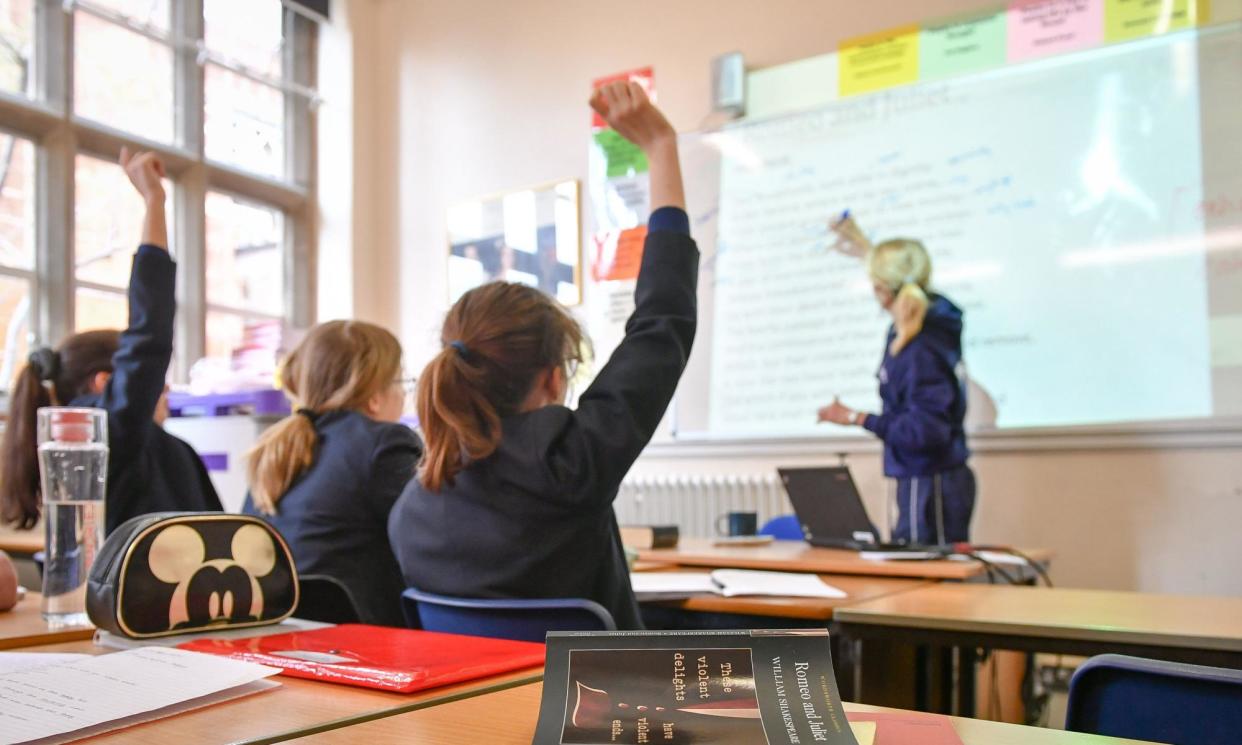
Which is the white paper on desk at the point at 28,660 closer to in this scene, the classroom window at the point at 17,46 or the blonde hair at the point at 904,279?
the blonde hair at the point at 904,279

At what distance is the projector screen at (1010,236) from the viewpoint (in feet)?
11.0

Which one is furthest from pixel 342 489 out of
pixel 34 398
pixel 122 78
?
pixel 122 78

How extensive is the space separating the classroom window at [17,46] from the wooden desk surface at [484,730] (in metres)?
4.49

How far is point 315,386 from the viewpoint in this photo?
202 cm

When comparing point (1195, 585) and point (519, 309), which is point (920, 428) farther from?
point (519, 309)

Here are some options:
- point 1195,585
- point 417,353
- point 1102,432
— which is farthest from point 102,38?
point 1195,585

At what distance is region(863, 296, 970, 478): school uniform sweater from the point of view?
3.26 m

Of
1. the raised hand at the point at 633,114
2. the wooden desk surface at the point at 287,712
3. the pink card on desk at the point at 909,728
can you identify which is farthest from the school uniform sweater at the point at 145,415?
the pink card on desk at the point at 909,728

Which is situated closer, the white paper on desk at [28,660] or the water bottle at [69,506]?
the white paper on desk at [28,660]

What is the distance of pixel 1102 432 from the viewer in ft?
11.4

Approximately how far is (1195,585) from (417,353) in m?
3.78

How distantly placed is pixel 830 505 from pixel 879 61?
7.48 feet

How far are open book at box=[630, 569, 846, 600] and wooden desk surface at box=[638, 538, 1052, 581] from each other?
216 millimetres

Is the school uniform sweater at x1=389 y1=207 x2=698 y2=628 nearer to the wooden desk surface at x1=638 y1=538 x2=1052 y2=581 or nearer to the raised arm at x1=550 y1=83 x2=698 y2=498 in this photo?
the raised arm at x1=550 y1=83 x2=698 y2=498
